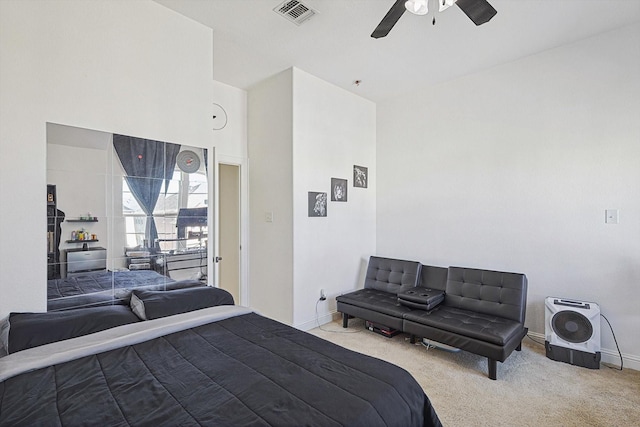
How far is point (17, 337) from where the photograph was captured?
1.63m

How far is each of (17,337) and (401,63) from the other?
389 cm

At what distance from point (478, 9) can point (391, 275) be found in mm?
2919

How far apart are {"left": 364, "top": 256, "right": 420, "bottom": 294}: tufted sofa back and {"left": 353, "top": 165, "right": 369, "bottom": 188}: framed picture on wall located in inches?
41.8

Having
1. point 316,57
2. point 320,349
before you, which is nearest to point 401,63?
point 316,57

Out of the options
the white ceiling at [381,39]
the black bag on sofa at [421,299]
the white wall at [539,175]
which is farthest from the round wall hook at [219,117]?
the black bag on sofa at [421,299]

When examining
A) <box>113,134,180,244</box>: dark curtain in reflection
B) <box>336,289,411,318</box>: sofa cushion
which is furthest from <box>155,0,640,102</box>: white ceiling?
<box>336,289,411,318</box>: sofa cushion

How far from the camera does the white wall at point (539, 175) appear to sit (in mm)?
2879

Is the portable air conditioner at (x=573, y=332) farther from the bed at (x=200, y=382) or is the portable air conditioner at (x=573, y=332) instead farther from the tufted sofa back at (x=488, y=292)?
the bed at (x=200, y=382)

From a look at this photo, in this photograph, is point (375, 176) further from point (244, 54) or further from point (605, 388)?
point (605, 388)

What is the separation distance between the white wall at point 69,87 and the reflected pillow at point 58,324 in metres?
0.24

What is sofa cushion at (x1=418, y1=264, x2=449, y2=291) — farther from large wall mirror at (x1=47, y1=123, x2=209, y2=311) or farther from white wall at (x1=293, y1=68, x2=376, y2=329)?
large wall mirror at (x1=47, y1=123, x2=209, y2=311)

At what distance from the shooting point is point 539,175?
10.9 ft

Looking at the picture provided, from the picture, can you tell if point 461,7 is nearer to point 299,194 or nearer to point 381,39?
point 381,39

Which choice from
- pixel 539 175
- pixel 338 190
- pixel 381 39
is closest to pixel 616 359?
pixel 539 175
